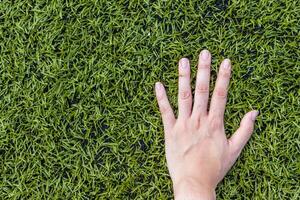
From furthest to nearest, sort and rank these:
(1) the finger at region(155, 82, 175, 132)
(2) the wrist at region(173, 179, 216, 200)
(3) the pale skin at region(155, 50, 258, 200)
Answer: (1) the finger at region(155, 82, 175, 132), (3) the pale skin at region(155, 50, 258, 200), (2) the wrist at region(173, 179, 216, 200)

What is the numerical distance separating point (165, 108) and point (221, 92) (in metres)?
0.36

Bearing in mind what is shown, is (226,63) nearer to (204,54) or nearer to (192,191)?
(204,54)

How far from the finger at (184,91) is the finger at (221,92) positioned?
14 cm

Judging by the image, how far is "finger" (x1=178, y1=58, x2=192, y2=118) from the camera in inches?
125

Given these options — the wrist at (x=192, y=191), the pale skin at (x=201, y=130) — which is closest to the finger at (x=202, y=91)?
the pale skin at (x=201, y=130)

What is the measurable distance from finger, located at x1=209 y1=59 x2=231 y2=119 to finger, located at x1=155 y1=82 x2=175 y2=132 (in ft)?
0.82

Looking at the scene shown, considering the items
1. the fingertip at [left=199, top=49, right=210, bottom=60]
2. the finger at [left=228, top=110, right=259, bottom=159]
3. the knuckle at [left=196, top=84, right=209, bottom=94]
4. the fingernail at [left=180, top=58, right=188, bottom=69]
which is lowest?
the finger at [left=228, top=110, right=259, bottom=159]

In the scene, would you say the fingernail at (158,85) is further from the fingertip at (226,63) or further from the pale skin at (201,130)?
the fingertip at (226,63)

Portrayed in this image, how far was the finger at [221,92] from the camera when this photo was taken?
3141 millimetres

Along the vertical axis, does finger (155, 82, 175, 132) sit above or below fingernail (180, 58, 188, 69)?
below

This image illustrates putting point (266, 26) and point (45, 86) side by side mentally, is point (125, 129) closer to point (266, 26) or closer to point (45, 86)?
point (45, 86)

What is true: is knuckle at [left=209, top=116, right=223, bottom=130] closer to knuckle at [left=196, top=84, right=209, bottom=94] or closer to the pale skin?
the pale skin

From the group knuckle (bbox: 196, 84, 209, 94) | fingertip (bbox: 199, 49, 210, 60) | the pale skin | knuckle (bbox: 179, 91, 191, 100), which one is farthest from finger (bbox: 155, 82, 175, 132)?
fingertip (bbox: 199, 49, 210, 60)

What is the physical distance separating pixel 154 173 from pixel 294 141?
91 cm
